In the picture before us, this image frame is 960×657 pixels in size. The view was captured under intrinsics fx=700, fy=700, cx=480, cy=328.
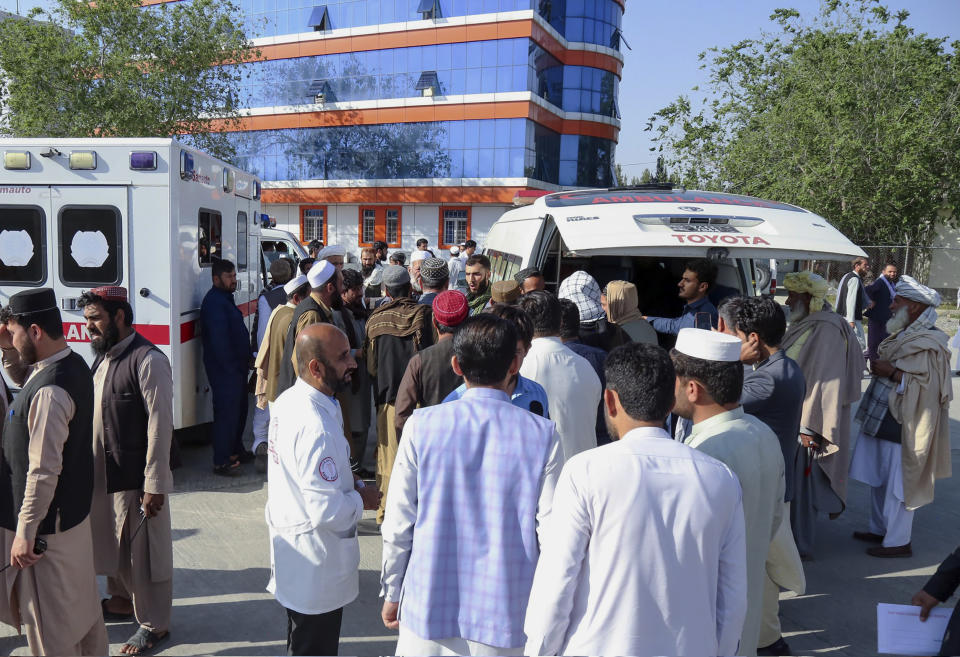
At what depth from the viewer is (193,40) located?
22656 mm

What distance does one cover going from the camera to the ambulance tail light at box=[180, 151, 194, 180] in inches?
246

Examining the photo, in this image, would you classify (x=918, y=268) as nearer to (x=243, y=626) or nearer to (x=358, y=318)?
(x=358, y=318)

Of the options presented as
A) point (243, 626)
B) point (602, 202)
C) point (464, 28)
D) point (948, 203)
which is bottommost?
point (243, 626)


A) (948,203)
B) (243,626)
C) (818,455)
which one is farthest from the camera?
(948,203)

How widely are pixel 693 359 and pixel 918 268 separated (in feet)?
90.6

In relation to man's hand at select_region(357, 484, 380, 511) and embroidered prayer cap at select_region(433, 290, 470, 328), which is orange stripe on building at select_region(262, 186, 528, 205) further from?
man's hand at select_region(357, 484, 380, 511)

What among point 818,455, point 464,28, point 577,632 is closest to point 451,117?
point 464,28

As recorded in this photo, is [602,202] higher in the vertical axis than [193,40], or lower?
lower

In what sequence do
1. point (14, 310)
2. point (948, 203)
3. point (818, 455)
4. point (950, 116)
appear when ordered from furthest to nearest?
point (948, 203)
point (950, 116)
point (818, 455)
point (14, 310)

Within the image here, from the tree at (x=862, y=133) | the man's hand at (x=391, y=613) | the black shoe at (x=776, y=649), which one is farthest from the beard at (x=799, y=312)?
the tree at (x=862, y=133)

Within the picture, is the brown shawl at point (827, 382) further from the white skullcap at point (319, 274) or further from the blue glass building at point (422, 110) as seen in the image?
the blue glass building at point (422, 110)

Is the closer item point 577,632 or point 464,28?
point 577,632

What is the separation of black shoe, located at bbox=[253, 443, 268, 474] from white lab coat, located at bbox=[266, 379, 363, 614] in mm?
4082

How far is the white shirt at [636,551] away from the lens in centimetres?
201
